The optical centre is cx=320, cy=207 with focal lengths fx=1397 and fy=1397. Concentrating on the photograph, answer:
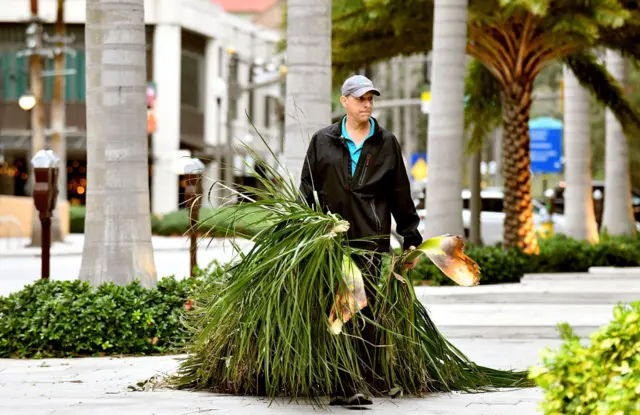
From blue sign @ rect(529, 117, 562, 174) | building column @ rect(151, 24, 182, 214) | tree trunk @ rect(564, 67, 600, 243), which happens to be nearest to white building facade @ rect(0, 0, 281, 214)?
building column @ rect(151, 24, 182, 214)

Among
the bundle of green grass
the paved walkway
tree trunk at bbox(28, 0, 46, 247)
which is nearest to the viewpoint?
the bundle of green grass

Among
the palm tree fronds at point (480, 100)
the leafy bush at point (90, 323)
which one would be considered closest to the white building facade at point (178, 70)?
the palm tree fronds at point (480, 100)

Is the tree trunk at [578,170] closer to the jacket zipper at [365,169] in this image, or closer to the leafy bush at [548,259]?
the leafy bush at [548,259]

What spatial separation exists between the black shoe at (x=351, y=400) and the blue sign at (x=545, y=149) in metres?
41.9

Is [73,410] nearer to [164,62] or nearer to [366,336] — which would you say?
[366,336]

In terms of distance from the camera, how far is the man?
26.5 ft

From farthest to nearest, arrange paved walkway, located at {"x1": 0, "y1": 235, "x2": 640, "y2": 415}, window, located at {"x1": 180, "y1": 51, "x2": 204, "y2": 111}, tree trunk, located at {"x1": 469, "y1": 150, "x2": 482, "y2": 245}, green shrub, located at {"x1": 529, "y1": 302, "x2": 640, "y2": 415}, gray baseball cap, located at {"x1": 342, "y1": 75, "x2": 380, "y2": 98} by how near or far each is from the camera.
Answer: window, located at {"x1": 180, "y1": 51, "x2": 204, "y2": 111} → tree trunk, located at {"x1": 469, "y1": 150, "x2": 482, "y2": 245} → gray baseball cap, located at {"x1": 342, "y1": 75, "x2": 380, "y2": 98} → paved walkway, located at {"x1": 0, "y1": 235, "x2": 640, "y2": 415} → green shrub, located at {"x1": 529, "y1": 302, "x2": 640, "y2": 415}

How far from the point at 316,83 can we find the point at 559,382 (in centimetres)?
991

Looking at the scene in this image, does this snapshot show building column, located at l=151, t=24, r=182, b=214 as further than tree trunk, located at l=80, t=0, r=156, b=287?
Yes

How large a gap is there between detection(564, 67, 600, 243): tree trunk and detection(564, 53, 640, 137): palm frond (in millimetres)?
1261

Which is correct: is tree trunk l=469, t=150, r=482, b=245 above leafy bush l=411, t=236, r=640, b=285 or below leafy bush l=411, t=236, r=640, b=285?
above

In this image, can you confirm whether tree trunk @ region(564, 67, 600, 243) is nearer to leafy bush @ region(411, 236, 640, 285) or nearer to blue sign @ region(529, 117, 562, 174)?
leafy bush @ region(411, 236, 640, 285)

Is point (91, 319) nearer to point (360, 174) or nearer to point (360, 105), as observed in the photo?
point (360, 174)

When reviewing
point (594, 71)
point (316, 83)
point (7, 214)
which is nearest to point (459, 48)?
point (316, 83)
